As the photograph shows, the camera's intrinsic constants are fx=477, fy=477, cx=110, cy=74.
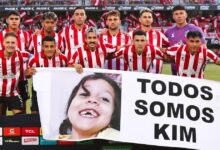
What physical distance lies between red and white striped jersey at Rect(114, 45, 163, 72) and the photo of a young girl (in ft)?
3.24

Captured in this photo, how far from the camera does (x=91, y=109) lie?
16.4ft

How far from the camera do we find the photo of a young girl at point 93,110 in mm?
4980

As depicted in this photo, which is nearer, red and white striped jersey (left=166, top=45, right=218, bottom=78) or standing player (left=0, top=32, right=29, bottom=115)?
standing player (left=0, top=32, right=29, bottom=115)

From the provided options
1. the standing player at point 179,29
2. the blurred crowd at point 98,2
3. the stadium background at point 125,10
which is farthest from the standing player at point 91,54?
the blurred crowd at point 98,2

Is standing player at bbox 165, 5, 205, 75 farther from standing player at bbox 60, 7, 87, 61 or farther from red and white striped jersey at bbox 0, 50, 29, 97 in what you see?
red and white striped jersey at bbox 0, 50, 29, 97

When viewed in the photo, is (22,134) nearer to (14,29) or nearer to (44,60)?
(44,60)

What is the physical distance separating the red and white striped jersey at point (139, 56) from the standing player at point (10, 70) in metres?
1.26

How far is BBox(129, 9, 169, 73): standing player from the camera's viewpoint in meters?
6.64

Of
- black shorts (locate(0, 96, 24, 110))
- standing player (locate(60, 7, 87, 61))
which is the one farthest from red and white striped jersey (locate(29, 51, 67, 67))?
standing player (locate(60, 7, 87, 61))

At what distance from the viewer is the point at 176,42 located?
273 inches

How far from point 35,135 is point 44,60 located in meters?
1.12

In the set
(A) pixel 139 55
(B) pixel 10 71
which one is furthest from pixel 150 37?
(B) pixel 10 71

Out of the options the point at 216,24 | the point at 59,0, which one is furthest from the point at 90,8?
the point at 216,24

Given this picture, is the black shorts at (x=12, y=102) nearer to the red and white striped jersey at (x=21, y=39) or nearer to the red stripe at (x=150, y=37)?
the red and white striped jersey at (x=21, y=39)
